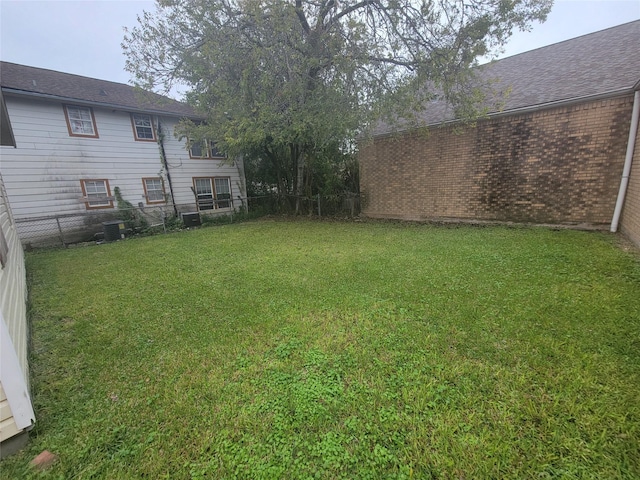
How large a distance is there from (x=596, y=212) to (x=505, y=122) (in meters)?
3.32

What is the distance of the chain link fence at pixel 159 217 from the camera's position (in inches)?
354

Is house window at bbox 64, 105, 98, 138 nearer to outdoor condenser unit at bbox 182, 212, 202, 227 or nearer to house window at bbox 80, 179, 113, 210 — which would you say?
house window at bbox 80, 179, 113, 210

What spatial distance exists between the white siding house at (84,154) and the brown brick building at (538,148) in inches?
300

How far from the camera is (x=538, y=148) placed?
24.5 feet

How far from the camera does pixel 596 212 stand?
687 cm

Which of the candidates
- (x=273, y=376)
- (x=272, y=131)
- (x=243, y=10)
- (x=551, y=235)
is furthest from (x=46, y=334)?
(x=551, y=235)

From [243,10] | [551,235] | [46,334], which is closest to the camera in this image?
[46,334]

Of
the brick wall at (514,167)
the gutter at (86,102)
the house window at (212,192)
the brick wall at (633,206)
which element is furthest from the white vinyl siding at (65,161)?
the brick wall at (633,206)

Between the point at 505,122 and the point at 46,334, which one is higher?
the point at 505,122

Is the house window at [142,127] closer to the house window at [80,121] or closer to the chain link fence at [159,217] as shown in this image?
the house window at [80,121]

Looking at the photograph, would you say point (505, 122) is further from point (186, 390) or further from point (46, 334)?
point (46, 334)

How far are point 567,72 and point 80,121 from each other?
51.6ft

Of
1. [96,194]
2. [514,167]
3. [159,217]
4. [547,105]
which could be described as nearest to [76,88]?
[96,194]

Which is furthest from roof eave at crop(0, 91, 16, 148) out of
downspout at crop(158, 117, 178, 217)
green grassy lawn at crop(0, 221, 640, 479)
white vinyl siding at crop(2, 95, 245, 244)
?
downspout at crop(158, 117, 178, 217)
